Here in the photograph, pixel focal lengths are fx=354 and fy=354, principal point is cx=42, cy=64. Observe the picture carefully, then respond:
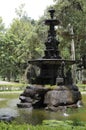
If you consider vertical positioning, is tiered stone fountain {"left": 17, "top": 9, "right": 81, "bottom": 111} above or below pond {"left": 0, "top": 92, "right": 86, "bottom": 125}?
above

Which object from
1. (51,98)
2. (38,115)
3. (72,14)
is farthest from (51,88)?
(72,14)

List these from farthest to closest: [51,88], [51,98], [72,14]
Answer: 1. [72,14]
2. [51,88]
3. [51,98]

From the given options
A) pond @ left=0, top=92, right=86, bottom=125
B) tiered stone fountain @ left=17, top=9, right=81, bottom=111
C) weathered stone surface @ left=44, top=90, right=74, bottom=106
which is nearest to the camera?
pond @ left=0, top=92, right=86, bottom=125

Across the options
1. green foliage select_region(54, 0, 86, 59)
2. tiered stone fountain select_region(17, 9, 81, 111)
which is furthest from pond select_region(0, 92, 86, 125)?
green foliage select_region(54, 0, 86, 59)

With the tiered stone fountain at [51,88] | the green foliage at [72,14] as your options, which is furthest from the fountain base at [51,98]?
the green foliage at [72,14]

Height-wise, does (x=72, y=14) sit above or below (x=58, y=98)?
above

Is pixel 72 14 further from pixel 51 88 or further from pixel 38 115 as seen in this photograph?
pixel 38 115

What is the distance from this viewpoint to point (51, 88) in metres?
20.4

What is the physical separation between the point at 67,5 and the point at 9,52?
2346cm

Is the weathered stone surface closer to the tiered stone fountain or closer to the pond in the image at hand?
the tiered stone fountain

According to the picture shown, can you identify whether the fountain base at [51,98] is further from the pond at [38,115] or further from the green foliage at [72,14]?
the green foliage at [72,14]

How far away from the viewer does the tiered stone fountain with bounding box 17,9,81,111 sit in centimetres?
1978

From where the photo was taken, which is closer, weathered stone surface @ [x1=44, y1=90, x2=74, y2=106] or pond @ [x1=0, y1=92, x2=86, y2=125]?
pond @ [x1=0, y1=92, x2=86, y2=125]

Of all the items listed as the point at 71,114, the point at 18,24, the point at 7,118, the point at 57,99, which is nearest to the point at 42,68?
the point at 57,99
